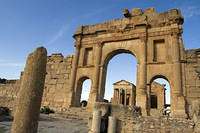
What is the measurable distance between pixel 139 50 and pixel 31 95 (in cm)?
1069

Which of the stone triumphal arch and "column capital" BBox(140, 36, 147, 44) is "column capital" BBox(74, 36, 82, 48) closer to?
the stone triumphal arch

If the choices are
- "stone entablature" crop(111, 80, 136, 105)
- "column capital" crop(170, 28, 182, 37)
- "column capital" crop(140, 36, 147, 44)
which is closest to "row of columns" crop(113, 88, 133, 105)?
"stone entablature" crop(111, 80, 136, 105)

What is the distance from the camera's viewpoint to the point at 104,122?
6.33m

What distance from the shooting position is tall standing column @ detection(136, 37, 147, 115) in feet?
37.4

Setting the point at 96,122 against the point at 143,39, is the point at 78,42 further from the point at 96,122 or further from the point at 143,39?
the point at 96,122

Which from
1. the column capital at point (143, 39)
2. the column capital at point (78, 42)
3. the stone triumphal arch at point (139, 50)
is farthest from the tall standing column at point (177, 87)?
the column capital at point (78, 42)

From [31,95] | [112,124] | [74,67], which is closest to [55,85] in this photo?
[74,67]

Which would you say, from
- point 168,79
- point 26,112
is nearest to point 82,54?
point 168,79

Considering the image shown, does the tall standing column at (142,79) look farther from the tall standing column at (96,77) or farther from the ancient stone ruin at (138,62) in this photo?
the tall standing column at (96,77)

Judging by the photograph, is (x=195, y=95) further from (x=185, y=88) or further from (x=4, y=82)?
(x=4, y=82)

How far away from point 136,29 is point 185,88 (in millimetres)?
6045

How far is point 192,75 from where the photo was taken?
11109mm

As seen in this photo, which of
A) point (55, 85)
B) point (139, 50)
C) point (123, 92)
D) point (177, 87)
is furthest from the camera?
point (123, 92)

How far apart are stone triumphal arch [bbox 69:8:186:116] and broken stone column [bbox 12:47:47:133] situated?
8.92m
